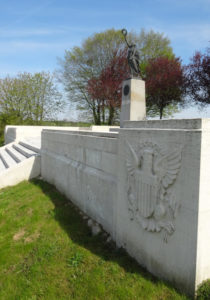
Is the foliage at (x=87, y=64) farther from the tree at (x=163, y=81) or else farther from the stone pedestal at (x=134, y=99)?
the stone pedestal at (x=134, y=99)

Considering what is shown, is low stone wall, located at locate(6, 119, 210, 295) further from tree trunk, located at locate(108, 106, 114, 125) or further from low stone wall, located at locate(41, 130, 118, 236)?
tree trunk, located at locate(108, 106, 114, 125)

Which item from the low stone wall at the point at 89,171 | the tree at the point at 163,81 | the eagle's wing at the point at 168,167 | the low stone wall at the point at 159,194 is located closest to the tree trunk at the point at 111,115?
the tree at the point at 163,81

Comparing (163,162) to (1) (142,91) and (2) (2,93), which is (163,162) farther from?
(2) (2,93)

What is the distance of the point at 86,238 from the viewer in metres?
3.88

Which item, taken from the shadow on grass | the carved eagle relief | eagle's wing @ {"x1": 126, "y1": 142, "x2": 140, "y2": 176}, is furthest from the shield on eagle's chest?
the shadow on grass

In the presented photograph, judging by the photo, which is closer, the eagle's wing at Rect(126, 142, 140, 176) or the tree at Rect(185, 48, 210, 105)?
the eagle's wing at Rect(126, 142, 140, 176)

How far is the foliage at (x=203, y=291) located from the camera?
87.0 inches

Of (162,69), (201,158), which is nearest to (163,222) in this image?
(201,158)

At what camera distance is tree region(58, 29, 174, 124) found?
20.6 m

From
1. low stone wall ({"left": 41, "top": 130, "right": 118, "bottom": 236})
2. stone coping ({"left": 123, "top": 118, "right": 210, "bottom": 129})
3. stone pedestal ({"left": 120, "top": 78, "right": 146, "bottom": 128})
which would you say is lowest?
low stone wall ({"left": 41, "top": 130, "right": 118, "bottom": 236})

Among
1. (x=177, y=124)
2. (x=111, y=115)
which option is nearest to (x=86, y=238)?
(x=177, y=124)

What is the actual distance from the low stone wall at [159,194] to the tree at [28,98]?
19550 millimetres

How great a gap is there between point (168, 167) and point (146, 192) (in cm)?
55

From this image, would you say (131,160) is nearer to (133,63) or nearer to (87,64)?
(133,63)
